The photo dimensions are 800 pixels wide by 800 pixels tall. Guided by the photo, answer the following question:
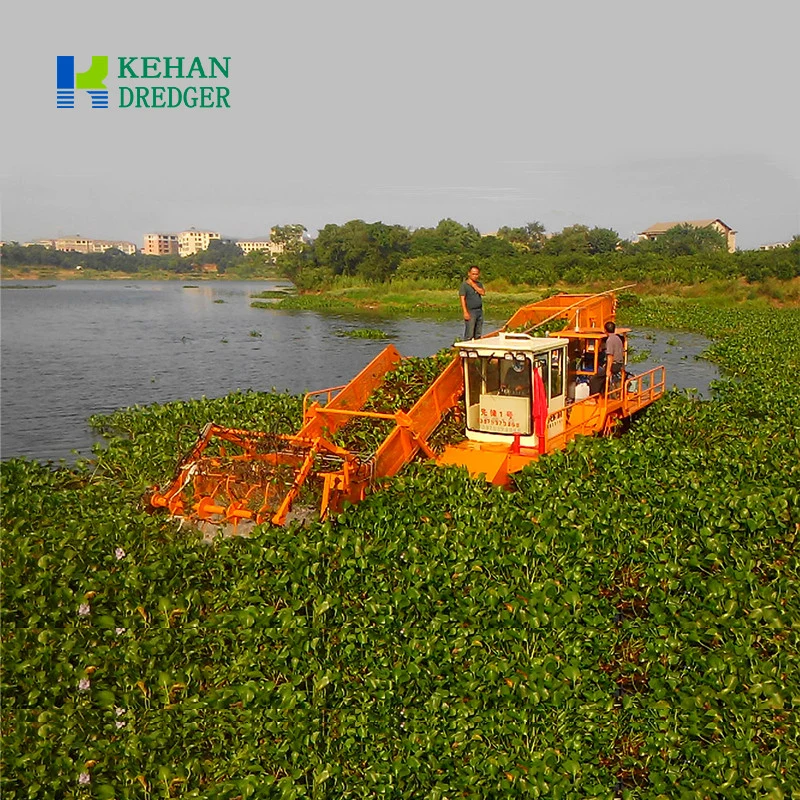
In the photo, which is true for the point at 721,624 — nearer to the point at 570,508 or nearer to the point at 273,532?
the point at 570,508

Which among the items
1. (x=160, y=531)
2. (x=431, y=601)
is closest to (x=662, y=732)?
(x=431, y=601)

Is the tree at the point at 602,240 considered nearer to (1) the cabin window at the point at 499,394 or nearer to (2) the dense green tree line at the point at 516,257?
(2) the dense green tree line at the point at 516,257

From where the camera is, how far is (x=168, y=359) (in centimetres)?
3619

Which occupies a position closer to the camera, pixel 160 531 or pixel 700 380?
pixel 160 531

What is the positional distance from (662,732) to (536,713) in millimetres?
1125

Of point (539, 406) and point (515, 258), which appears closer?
point (539, 406)

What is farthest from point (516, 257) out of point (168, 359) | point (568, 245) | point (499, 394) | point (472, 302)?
point (499, 394)

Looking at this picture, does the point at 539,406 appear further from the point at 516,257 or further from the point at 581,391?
the point at 516,257

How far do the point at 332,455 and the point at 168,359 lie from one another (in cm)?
2805

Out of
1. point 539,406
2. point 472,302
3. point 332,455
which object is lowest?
point 332,455

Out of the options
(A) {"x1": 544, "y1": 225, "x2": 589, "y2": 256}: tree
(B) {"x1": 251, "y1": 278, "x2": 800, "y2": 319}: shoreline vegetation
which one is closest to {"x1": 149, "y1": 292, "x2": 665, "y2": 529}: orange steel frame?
(B) {"x1": 251, "y1": 278, "x2": 800, "y2": 319}: shoreline vegetation

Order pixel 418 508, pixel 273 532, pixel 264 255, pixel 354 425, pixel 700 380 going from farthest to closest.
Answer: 1. pixel 264 255
2. pixel 700 380
3. pixel 354 425
4. pixel 418 508
5. pixel 273 532

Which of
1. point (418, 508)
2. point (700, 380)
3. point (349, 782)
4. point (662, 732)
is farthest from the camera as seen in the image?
point (700, 380)

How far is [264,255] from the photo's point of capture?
17838cm
